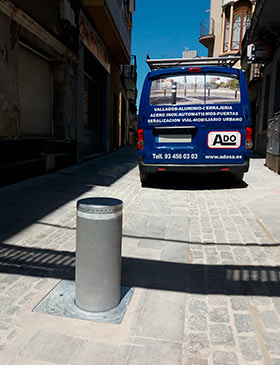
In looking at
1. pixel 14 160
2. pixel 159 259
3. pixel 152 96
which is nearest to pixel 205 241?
pixel 159 259

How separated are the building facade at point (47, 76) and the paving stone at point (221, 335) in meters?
5.25

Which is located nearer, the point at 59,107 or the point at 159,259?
the point at 159,259

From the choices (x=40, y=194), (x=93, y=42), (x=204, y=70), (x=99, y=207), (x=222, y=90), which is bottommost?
(x=40, y=194)

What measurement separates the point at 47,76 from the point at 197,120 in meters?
4.77

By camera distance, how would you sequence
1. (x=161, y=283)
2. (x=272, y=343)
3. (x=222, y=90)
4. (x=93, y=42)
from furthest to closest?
(x=93, y=42) → (x=222, y=90) → (x=161, y=283) → (x=272, y=343)

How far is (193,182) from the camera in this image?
776cm

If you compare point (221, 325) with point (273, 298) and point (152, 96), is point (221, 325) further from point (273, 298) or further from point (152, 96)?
point (152, 96)

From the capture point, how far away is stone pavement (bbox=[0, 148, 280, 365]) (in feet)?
5.87

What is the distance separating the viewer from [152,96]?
643cm

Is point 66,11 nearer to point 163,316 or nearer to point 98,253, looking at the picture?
point 98,253

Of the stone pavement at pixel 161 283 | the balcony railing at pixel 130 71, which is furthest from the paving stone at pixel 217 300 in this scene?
the balcony railing at pixel 130 71

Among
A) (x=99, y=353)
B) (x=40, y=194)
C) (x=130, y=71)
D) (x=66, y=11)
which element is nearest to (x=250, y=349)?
(x=99, y=353)

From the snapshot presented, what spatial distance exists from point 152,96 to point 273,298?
194 inches

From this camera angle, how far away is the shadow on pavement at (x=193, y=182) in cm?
707
